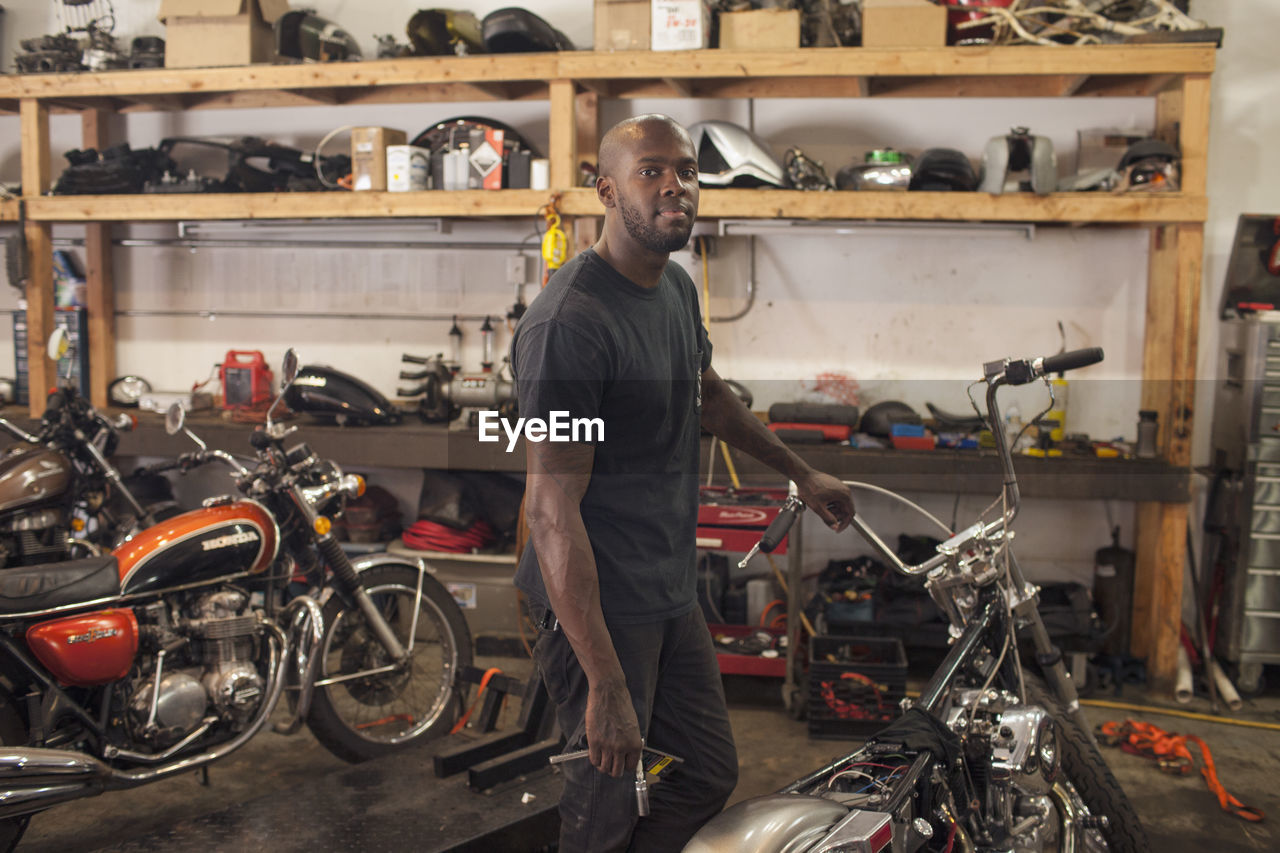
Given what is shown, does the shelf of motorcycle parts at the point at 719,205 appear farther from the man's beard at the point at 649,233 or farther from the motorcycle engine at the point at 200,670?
the man's beard at the point at 649,233

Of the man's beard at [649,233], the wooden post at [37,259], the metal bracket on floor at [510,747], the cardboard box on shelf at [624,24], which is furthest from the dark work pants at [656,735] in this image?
the wooden post at [37,259]

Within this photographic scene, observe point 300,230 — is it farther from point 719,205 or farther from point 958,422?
point 958,422

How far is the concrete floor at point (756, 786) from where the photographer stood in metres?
2.60

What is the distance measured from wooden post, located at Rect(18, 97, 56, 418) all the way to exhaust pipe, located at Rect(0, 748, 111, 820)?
2705mm

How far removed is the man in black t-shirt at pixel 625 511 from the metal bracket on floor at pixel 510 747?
0.92 meters

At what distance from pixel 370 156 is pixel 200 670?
230cm

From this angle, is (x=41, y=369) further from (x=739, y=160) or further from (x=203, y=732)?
(x=739, y=160)

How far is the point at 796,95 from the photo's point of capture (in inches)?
170

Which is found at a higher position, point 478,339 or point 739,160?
point 739,160


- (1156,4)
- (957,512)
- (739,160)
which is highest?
(1156,4)

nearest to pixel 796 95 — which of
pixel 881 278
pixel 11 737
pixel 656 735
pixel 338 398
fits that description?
pixel 881 278

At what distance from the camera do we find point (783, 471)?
200 centimetres

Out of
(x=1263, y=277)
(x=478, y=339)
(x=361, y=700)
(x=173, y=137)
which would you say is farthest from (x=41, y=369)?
(x=1263, y=277)

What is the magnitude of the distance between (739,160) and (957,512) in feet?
5.78
